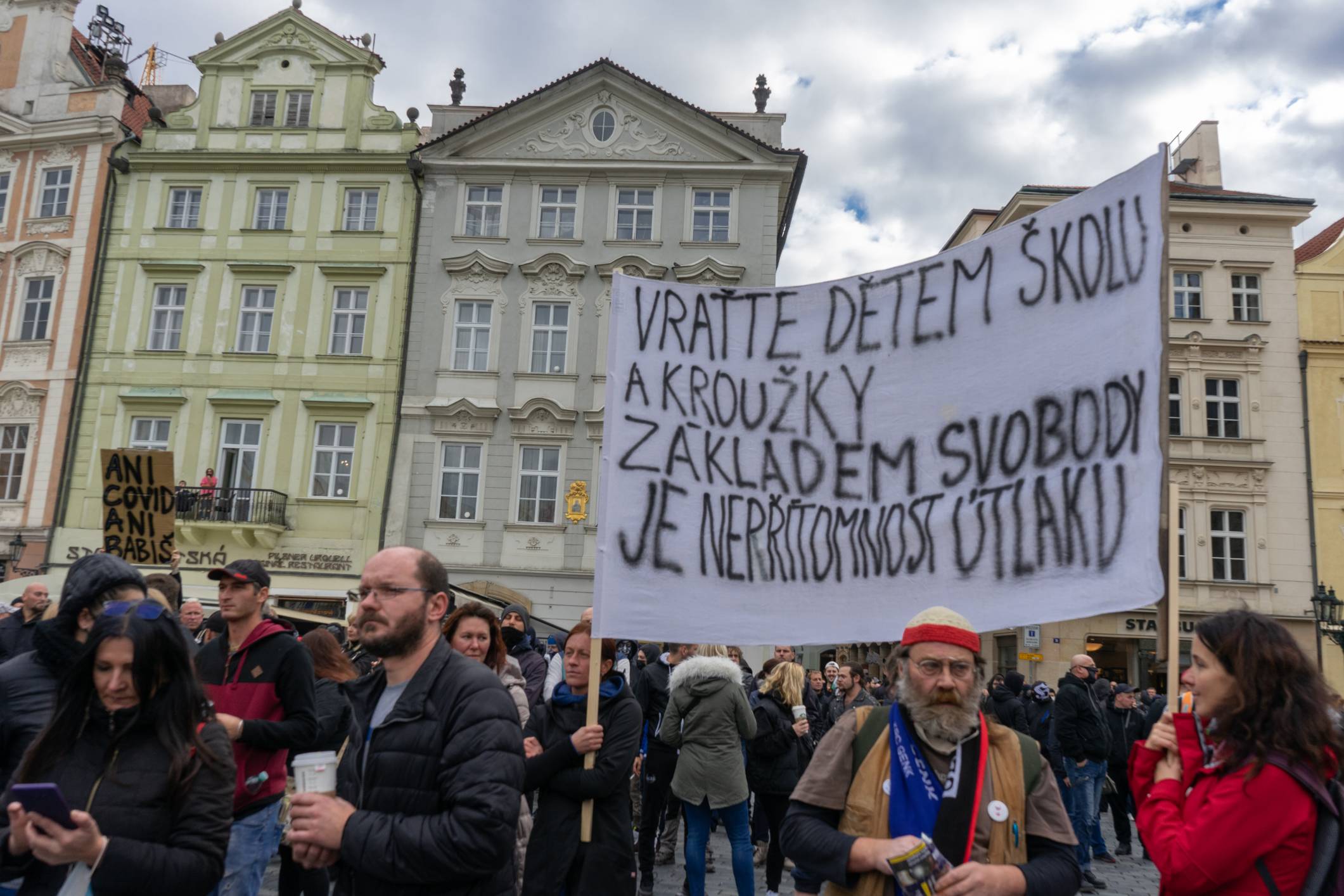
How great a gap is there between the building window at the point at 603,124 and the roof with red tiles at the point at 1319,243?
20381 millimetres

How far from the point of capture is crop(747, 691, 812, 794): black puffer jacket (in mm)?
7848

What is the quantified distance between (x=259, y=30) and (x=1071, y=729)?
1028 inches

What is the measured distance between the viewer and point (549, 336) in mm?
25250

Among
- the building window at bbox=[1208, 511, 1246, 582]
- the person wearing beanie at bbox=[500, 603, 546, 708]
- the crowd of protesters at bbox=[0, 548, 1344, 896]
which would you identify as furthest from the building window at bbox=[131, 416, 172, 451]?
the building window at bbox=[1208, 511, 1246, 582]

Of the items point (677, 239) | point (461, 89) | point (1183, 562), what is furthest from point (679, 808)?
point (461, 89)

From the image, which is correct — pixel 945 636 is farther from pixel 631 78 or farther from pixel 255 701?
pixel 631 78

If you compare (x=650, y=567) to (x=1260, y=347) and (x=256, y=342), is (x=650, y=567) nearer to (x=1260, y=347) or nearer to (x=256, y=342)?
(x=256, y=342)

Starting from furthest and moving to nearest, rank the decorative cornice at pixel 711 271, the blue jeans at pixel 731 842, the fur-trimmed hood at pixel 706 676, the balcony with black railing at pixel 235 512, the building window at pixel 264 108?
the building window at pixel 264 108, the decorative cornice at pixel 711 271, the balcony with black railing at pixel 235 512, the fur-trimmed hood at pixel 706 676, the blue jeans at pixel 731 842

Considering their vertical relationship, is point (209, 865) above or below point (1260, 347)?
below

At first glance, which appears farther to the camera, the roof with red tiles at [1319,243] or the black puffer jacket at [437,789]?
the roof with red tiles at [1319,243]

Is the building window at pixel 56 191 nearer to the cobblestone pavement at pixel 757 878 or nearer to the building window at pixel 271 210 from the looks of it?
the building window at pixel 271 210

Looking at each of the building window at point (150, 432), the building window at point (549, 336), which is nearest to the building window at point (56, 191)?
the building window at point (150, 432)

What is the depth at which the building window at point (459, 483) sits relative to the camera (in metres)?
24.6

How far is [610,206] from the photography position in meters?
25.7
